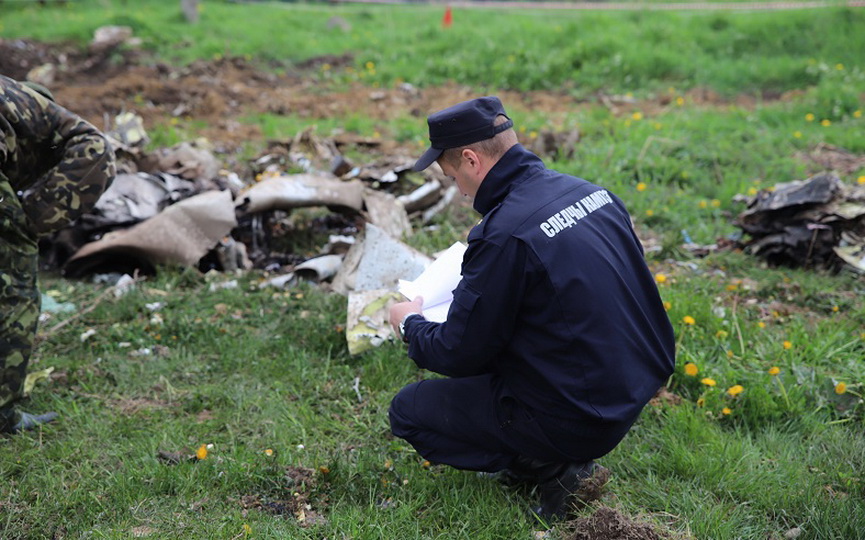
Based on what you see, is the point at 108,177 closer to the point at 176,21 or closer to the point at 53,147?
the point at 53,147

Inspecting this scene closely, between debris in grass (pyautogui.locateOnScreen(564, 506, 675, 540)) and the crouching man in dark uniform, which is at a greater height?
the crouching man in dark uniform

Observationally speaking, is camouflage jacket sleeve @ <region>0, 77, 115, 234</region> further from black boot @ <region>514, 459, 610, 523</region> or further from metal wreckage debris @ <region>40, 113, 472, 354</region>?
black boot @ <region>514, 459, 610, 523</region>

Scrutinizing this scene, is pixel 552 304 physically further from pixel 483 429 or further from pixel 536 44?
pixel 536 44

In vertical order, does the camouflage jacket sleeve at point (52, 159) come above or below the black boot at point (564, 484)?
above

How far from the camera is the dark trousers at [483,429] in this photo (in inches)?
111

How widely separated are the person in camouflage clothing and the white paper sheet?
1.76m

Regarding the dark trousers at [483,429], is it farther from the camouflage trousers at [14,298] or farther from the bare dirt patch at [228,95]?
the bare dirt patch at [228,95]

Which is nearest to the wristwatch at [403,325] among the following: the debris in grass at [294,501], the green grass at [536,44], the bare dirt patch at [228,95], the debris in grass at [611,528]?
the debris in grass at [294,501]

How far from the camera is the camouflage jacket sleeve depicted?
139 inches

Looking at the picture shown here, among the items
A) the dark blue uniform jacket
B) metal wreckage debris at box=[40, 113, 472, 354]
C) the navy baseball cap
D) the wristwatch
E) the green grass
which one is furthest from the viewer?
the green grass

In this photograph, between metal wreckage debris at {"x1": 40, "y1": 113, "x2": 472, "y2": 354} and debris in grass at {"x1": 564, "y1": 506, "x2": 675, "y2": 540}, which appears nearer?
debris in grass at {"x1": 564, "y1": 506, "x2": 675, "y2": 540}

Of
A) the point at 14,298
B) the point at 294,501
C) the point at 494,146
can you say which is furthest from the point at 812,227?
the point at 14,298

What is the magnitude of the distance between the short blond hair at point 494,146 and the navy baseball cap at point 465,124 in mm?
14

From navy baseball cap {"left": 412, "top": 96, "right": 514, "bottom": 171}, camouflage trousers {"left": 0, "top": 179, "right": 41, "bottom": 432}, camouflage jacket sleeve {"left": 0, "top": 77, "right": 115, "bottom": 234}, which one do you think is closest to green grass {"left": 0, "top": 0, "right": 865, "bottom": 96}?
camouflage jacket sleeve {"left": 0, "top": 77, "right": 115, "bottom": 234}
